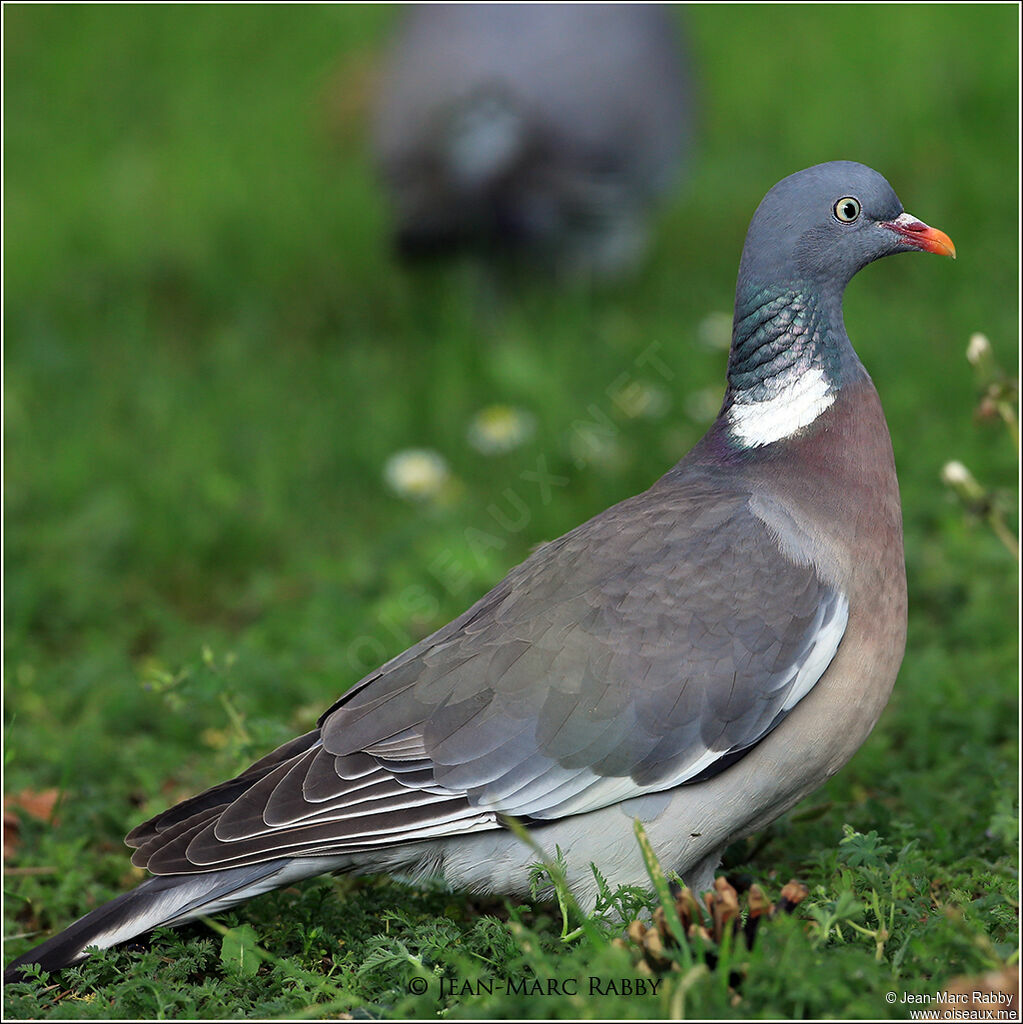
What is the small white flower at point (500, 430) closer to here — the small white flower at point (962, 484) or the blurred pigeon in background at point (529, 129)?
the blurred pigeon in background at point (529, 129)

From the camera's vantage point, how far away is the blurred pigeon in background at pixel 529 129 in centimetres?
655

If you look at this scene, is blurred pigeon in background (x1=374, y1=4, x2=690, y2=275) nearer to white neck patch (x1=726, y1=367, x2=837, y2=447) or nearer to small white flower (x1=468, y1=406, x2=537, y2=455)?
small white flower (x1=468, y1=406, x2=537, y2=455)

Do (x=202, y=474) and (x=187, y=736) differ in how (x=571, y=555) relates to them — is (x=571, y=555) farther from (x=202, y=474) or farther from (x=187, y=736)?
(x=202, y=474)

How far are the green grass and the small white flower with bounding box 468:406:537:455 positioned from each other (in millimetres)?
52

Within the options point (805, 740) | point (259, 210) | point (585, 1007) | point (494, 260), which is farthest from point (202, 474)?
point (585, 1007)

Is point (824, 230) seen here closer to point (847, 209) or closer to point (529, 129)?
point (847, 209)

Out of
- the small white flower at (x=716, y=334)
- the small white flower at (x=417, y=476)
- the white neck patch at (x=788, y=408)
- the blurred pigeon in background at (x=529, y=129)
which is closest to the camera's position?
the white neck patch at (x=788, y=408)

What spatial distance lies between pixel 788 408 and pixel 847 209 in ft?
1.52

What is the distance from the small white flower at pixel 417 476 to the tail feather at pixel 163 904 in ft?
8.82

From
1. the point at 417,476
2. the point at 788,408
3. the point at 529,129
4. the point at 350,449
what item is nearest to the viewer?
the point at 788,408

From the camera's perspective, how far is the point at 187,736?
4.20m

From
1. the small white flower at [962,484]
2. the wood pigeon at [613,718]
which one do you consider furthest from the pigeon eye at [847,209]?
the small white flower at [962,484]

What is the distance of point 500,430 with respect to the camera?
5.65m

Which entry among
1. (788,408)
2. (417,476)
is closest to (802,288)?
(788,408)
